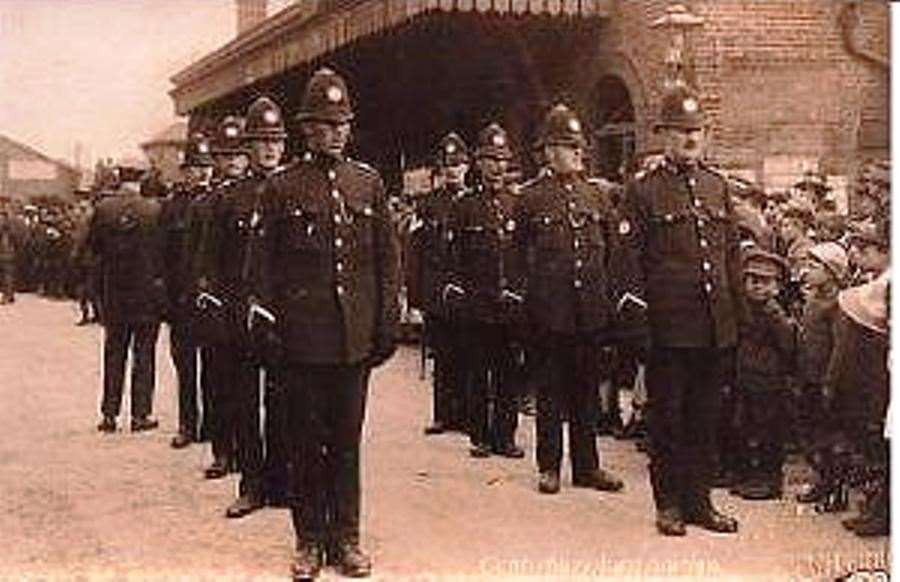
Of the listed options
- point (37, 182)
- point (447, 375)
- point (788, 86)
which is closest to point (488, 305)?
point (447, 375)

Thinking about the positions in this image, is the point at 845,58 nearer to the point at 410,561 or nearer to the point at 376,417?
the point at 376,417

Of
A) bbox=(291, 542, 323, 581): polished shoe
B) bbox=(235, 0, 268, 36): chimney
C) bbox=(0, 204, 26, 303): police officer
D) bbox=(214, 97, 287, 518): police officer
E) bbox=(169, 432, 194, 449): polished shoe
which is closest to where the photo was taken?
bbox=(291, 542, 323, 581): polished shoe

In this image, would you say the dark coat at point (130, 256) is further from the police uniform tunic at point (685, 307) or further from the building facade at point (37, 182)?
the police uniform tunic at point (685, 307)

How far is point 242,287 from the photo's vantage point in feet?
17.3

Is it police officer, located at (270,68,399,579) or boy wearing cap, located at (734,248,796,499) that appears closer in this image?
police officer, located at (270,68,399,579)

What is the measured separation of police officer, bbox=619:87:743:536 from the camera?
519 centimetres

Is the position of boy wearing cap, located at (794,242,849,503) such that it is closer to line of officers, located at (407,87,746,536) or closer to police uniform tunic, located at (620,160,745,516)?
line of officers, located at (407,87,746,536)

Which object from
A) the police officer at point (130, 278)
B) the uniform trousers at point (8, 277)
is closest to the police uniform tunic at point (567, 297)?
the police officer at point (130, 278)

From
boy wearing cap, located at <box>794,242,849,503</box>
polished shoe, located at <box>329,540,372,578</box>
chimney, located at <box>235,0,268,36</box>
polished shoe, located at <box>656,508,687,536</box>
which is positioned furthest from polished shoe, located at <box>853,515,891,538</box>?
chimney, located at <box>235,0,268,36</box>

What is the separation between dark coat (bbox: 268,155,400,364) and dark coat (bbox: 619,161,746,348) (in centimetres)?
97

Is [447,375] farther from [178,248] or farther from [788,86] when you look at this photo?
[788,86]

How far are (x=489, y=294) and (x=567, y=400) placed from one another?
3.70 feet

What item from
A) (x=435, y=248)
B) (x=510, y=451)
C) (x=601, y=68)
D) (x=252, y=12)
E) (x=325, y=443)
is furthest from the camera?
(x=252, y=12)

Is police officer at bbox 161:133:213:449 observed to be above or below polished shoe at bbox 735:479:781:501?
above
